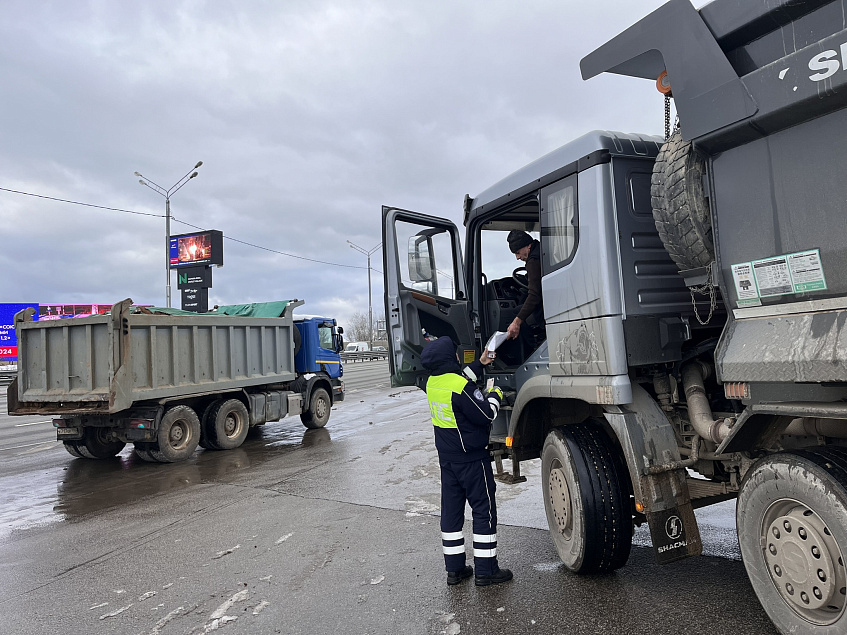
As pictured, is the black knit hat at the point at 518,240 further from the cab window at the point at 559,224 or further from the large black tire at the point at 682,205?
the large black tire at the point at 682,205

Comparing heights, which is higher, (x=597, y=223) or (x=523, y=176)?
(x=523, y=176)

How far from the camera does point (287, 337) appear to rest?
1307 cm

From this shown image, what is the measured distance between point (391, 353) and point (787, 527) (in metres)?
3.23

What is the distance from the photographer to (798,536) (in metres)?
2.74

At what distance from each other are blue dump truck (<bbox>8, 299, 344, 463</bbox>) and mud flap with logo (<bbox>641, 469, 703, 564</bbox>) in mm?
7928

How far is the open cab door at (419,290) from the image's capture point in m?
5.17

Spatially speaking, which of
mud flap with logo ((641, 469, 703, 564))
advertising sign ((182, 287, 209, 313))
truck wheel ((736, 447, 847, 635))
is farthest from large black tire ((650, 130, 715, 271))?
advertising sign ((182, 287, 209, 313))

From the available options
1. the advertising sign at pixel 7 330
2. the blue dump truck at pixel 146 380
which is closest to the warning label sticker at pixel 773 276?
the blue dump truck at pixel 146 380

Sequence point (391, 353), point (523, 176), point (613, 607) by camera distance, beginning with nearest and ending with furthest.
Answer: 1. point (613, 607)
2. point (523, 176)
3. point (391, 353)

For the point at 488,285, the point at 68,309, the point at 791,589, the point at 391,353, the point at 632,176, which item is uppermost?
the point at 68,309

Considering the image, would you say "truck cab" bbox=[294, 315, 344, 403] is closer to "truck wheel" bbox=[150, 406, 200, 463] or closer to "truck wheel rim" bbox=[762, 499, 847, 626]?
"truck wheel" bbox=[150, 406, 200, 463]

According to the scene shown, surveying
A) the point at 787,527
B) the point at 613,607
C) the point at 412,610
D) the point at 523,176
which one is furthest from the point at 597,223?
the point at 412,610

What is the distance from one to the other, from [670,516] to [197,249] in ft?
101

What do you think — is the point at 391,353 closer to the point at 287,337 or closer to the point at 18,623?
the point at 18,623
